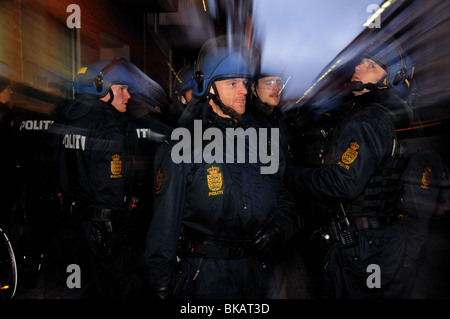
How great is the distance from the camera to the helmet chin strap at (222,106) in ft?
8.82

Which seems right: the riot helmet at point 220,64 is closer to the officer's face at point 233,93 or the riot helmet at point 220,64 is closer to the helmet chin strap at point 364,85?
the officer's face at point 233,93

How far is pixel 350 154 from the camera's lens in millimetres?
2871

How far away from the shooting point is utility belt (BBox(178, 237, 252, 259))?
239 centimetres

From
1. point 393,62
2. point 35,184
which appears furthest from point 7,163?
point 393,62

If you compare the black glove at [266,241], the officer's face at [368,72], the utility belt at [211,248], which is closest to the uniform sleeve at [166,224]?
the utility belt at [211,248]

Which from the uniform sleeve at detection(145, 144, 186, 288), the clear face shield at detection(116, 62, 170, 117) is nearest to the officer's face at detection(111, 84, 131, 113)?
the clear face shield at detection(116, 62, 170, 117)

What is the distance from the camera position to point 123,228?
3.84 metres

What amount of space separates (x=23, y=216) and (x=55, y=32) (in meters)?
3.97

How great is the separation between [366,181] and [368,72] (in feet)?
3.63

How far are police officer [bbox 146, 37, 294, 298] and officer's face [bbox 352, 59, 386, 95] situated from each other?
1.46 m

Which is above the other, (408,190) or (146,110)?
(146,110)

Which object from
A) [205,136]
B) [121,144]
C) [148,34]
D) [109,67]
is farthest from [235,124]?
[148,34]

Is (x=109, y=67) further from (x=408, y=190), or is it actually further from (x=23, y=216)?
(x=408, y=190)

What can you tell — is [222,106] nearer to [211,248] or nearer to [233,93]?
[233,93]
